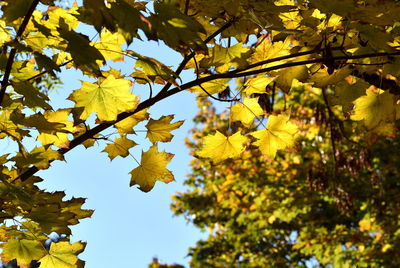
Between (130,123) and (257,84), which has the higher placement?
(257,84)

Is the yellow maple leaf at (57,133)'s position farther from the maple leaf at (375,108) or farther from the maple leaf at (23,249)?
the maple leaf at (375,108)

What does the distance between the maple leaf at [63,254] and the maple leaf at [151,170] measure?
12.2 inches

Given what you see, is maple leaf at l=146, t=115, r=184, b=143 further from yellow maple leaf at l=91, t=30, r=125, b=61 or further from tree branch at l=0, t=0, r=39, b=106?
tree branch at l=0, t=0, r=39, b=106

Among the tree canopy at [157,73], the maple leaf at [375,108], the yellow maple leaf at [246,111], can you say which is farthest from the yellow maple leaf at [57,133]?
the maple leaf at [375,108]

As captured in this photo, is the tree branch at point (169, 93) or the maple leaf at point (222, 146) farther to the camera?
the maple leaf at point (222, 146)

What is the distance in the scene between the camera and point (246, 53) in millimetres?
1589

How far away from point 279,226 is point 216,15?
25.8ft

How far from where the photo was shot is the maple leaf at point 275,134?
1.80 meters

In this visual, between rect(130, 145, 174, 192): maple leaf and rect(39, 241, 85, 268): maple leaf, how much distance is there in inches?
12.2

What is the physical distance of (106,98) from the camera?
4.74 feet

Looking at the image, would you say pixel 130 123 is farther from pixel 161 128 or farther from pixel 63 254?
pixel 63 254

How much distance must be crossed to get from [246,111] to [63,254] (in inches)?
34.5

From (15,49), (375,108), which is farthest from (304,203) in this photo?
(15,49)

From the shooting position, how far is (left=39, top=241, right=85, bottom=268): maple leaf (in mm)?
1654
